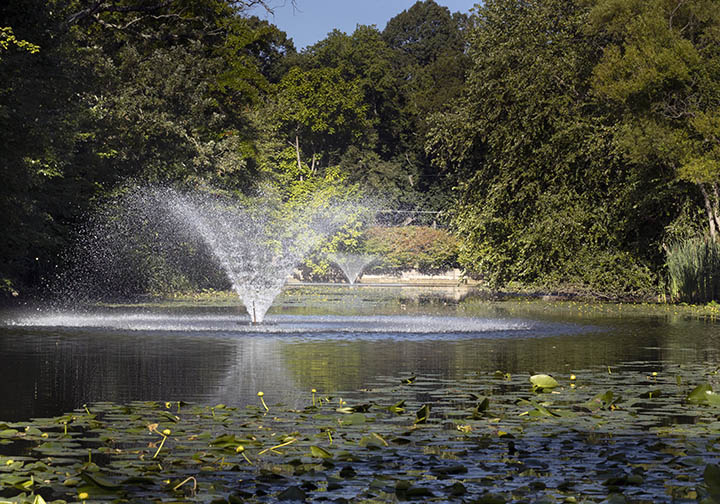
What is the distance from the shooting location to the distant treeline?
28438 millimetres

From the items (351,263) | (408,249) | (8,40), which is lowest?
(351,263)

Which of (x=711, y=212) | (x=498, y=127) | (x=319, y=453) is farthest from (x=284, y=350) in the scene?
(x=498, y=127)

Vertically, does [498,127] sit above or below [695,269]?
above

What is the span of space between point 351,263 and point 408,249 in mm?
4467

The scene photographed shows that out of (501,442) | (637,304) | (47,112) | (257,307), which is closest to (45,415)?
(501,442)

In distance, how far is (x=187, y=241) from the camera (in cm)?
4572

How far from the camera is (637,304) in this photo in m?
33.5

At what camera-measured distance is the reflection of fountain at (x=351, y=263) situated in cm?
7669

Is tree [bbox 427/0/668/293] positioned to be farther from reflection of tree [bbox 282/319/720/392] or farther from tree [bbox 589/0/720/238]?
reflection of tree [bbox 282/319/720/392]

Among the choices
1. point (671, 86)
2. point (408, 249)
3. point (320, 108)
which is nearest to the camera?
point (671, 86)

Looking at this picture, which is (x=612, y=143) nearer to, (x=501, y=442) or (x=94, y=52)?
(x=94, y=52)

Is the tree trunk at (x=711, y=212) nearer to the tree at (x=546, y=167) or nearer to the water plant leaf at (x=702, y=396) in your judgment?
the tree at (x=546, y=167)

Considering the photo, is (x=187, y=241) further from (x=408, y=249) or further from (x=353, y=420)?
A: (x=353, y=420)

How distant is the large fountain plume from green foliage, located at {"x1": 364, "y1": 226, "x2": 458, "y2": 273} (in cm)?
889
